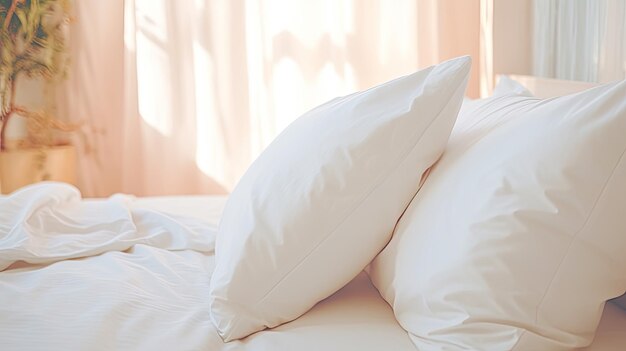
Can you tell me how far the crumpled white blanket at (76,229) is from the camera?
5.53 feet

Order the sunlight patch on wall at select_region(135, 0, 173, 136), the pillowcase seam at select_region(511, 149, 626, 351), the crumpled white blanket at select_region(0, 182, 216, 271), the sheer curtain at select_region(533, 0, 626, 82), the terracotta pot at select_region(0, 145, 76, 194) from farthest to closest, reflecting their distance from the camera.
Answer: the sunlight patch on wall at select_region(135, 0, 173, 136) → the terracotta pot at select_region(0, 145, 76, 194) → the sheer curtain at select_region(533, 0, 626, 82) → the crumpled white blanket at select_region(0, 182, 216, 271) → the pillowcase seam at select_region(511, 149, 626, 351)

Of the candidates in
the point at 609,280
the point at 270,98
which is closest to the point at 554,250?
the point at 609,280

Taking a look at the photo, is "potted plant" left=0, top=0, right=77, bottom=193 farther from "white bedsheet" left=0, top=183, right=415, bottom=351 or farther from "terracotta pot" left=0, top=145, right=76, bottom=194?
"white bedsheet" left=0, top=183, right=415, bottom=351

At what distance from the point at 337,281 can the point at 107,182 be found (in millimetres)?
2633

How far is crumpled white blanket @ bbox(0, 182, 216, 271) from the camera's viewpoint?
1685mm

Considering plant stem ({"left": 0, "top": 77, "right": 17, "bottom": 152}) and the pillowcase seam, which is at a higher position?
the pillowcase seam

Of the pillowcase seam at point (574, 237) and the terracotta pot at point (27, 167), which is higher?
the pillowcase seam at point (574, 237)

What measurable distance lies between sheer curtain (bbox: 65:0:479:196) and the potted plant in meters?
0.13

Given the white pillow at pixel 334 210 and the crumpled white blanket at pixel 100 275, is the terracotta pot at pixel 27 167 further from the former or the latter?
the white pillow at pixel 334 210

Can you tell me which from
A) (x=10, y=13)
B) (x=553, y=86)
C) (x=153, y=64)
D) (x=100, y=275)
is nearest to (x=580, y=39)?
(x=553, y=86)

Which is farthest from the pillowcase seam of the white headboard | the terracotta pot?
the terracotta pot

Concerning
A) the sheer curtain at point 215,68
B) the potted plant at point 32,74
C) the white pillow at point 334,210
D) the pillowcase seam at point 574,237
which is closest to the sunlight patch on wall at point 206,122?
the sheer curtain at point 215,68

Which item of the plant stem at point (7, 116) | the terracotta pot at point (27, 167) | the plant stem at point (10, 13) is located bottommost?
the terracotta pot at point (27, 167)

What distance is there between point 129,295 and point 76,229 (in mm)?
520
